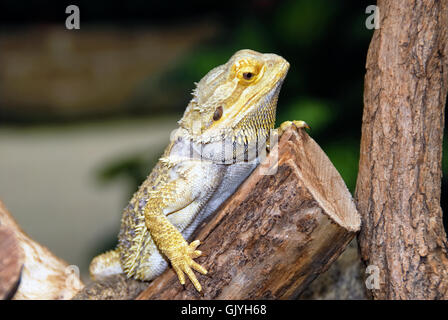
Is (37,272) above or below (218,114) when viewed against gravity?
below

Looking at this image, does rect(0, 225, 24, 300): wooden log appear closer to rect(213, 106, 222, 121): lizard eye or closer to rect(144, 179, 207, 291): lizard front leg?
rect(144, 179, 207, 291): lizard front leg

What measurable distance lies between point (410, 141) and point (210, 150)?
1152mm

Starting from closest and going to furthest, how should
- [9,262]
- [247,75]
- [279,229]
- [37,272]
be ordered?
[279,229]
[247,75]
[9,262]
[37,272]

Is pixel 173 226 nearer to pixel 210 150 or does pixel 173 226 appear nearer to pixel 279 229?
pixel 210 150

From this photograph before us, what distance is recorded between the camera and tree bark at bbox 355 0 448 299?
8.57 ft

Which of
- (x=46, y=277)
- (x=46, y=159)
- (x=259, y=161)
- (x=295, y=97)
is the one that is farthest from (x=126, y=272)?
(x=46, y=159)

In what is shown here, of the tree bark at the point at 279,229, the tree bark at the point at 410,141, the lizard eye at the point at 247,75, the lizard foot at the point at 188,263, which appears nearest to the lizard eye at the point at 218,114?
the lizard eye at the point at 247,75

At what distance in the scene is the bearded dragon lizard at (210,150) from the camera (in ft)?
8.79

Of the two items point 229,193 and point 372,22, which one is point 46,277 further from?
point 372,22

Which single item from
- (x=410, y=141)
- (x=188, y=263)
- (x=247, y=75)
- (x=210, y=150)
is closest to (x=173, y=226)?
(x=188, y=263)

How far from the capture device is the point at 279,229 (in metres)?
2.56

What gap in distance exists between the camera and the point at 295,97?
522cm

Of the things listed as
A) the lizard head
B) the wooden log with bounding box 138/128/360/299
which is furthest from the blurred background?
the wooden log with bounding box 138/128/360/299

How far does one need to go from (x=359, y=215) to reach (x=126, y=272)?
1636mm
